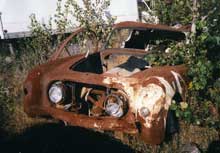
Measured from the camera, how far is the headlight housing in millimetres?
5316

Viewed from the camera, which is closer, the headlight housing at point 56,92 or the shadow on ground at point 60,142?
the shadow on ground at point 60,142

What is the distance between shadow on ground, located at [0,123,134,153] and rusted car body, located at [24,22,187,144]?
295mm

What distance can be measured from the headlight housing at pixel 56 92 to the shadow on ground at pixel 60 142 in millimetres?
510

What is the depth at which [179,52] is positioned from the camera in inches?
218

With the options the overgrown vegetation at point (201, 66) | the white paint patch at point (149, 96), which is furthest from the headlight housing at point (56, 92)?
the overgrown vegetation at point (201, 66)

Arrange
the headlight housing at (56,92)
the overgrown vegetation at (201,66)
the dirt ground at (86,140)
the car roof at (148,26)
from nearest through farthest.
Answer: the overgrown vegetation at (201,66) < the dirt ground at (86,140) < the headlight housing at (56,92) < the car roof at (148,26)

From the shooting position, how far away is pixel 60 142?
5391 millimetres

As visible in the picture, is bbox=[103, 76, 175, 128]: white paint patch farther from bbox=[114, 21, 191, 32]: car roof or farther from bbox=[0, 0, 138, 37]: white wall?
bbox=[0, 0, 138, 37]: white wall

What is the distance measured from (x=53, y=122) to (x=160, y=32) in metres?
2.10

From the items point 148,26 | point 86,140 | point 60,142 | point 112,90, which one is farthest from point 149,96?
point 148,26

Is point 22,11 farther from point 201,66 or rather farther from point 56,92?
point 201,66

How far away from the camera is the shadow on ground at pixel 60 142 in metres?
5.18

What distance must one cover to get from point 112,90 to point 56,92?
2.54 ft

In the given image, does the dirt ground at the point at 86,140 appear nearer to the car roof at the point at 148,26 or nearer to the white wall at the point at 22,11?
the car roof at the point at 148,26
